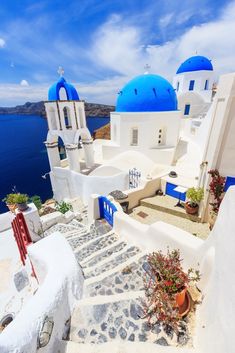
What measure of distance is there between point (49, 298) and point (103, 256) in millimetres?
2535

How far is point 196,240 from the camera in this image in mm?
4551

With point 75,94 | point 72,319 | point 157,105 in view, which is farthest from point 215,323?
point 75,94

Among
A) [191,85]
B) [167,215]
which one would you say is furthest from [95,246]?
[191,85]

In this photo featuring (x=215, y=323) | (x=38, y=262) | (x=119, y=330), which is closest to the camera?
(x=215, y=323)

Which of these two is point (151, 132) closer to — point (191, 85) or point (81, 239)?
point (81, 239)

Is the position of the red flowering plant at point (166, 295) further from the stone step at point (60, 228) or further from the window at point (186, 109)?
the window at point (186, 109)

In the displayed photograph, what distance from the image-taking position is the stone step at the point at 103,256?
543 cm

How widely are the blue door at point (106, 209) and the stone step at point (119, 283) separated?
2.98m

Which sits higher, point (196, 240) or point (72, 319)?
point (196, 240)

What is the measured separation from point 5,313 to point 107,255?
347cm

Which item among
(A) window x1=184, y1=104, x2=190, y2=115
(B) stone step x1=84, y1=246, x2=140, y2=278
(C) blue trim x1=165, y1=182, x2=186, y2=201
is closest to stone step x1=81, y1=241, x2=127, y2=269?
(B) stone step x1=84, y1=246, x2=140, y2=278

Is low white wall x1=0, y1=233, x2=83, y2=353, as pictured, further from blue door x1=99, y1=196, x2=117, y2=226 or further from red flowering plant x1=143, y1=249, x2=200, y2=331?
blue door x1=99, y1=196, x2=117, y2=226

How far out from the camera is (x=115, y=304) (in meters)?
3.84

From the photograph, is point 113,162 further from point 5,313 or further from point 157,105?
point 5,313
